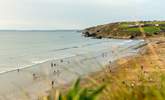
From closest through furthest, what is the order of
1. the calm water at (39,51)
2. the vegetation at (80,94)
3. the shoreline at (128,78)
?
the vegetation at (80,94)
the shoreline at (128,78)
the calm water at (39,51)

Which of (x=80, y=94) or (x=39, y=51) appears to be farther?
(x=39, y=51)

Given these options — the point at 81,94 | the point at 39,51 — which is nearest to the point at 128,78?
the point at 81,94

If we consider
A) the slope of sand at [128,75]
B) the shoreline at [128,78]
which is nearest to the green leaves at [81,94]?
the shoreline at [128,78]

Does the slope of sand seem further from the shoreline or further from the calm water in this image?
the calm water

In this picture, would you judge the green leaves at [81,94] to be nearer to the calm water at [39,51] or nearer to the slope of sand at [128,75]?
the slope of sand at [128,75]

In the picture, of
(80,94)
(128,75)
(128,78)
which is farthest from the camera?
(128,78)

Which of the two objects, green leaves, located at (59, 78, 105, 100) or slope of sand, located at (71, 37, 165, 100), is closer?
green leaves, located at (59, 78, 105, 100)

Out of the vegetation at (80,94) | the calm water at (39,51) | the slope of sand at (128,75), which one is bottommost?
the calm water at (39,51)

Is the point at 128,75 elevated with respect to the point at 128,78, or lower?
elevated

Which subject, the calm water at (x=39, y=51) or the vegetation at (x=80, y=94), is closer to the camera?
the vegetation at (x=80, y=94)

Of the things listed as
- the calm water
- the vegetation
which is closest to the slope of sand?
the vegetation

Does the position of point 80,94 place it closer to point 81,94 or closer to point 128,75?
point 81,94

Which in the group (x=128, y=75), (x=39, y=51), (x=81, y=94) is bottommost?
(x=39, y=51)

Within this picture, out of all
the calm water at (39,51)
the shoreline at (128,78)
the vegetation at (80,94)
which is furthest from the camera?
the calm water at (39,51)
